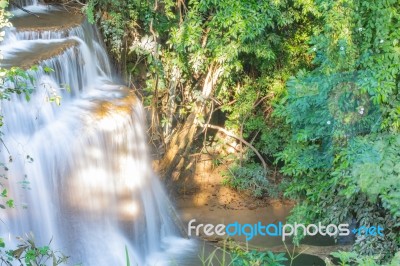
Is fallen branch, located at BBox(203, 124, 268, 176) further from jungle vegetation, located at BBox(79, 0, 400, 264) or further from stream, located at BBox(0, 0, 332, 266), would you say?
stream, located at BBox(0, 0, 332, 266)

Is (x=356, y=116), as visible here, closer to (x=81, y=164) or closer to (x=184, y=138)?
(x=81, y=164)

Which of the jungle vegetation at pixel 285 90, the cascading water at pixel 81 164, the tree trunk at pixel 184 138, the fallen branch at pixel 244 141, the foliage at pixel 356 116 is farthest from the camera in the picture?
the fallen branch at pixel 244 141

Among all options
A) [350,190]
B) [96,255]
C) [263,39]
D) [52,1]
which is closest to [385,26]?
[350,190]

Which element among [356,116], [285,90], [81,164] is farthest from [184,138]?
[356,116]

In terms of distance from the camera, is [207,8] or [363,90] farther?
[207,8]

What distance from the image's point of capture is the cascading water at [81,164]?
6898 mm

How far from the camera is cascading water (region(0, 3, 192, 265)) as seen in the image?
6.90 metres

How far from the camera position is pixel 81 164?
749 cm

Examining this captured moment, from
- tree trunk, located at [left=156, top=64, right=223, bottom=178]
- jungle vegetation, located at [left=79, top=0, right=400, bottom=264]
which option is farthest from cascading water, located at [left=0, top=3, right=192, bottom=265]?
jungle vegetation, located at [left=79, top=0, right=400, bottom=264]

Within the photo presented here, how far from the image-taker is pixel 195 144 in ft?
36.7

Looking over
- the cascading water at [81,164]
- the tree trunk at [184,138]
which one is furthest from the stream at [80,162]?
the tree trunk at [184,138]

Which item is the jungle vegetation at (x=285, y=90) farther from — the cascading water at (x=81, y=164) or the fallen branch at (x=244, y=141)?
the cascading water at (x=81, y=164)

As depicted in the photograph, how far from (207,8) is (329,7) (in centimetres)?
274

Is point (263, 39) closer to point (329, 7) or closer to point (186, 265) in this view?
point (329, 7)
